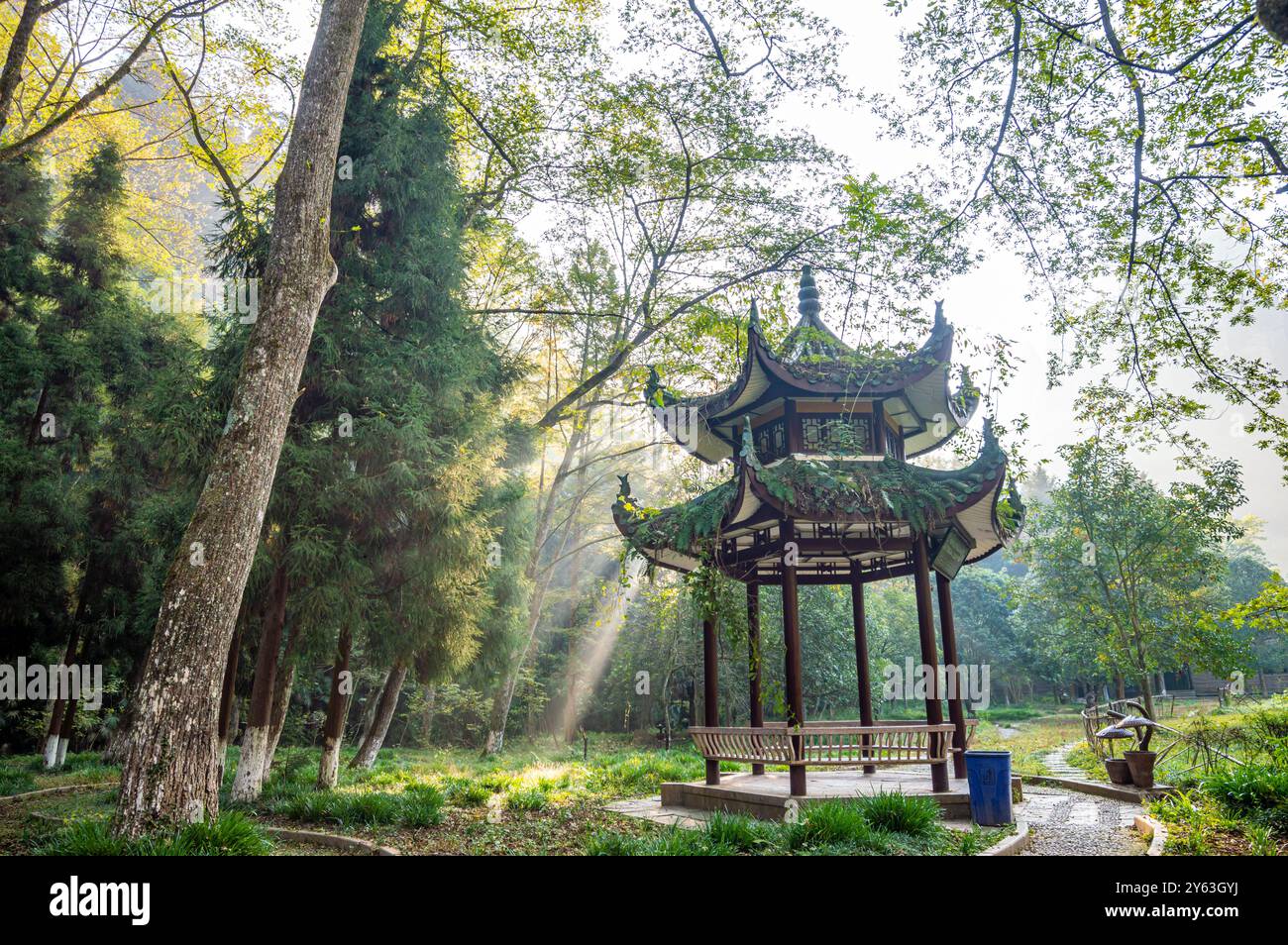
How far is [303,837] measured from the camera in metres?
6.48

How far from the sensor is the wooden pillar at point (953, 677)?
8773 mm

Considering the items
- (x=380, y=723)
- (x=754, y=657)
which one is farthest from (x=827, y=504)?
(x=380, y=723)

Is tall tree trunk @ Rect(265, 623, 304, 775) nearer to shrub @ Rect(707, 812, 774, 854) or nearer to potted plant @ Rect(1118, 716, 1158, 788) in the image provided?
shrub @ Rect(707, 812, 774, 854)

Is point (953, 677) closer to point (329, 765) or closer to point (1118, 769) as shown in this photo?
point (1118, 769)

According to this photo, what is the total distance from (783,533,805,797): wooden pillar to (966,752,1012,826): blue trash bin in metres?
1.72

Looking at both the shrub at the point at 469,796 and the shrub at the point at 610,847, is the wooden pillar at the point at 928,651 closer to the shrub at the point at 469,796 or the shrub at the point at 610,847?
the shrub at the point at 610,847

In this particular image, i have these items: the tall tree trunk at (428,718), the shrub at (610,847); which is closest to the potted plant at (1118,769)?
the shrub at (610,847)

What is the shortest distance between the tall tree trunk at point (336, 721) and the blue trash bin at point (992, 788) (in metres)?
7.75

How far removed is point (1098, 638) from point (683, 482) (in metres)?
12.8

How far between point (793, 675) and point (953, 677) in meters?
2.17

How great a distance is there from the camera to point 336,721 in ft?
32.7

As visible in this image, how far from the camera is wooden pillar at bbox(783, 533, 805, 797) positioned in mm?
7914
